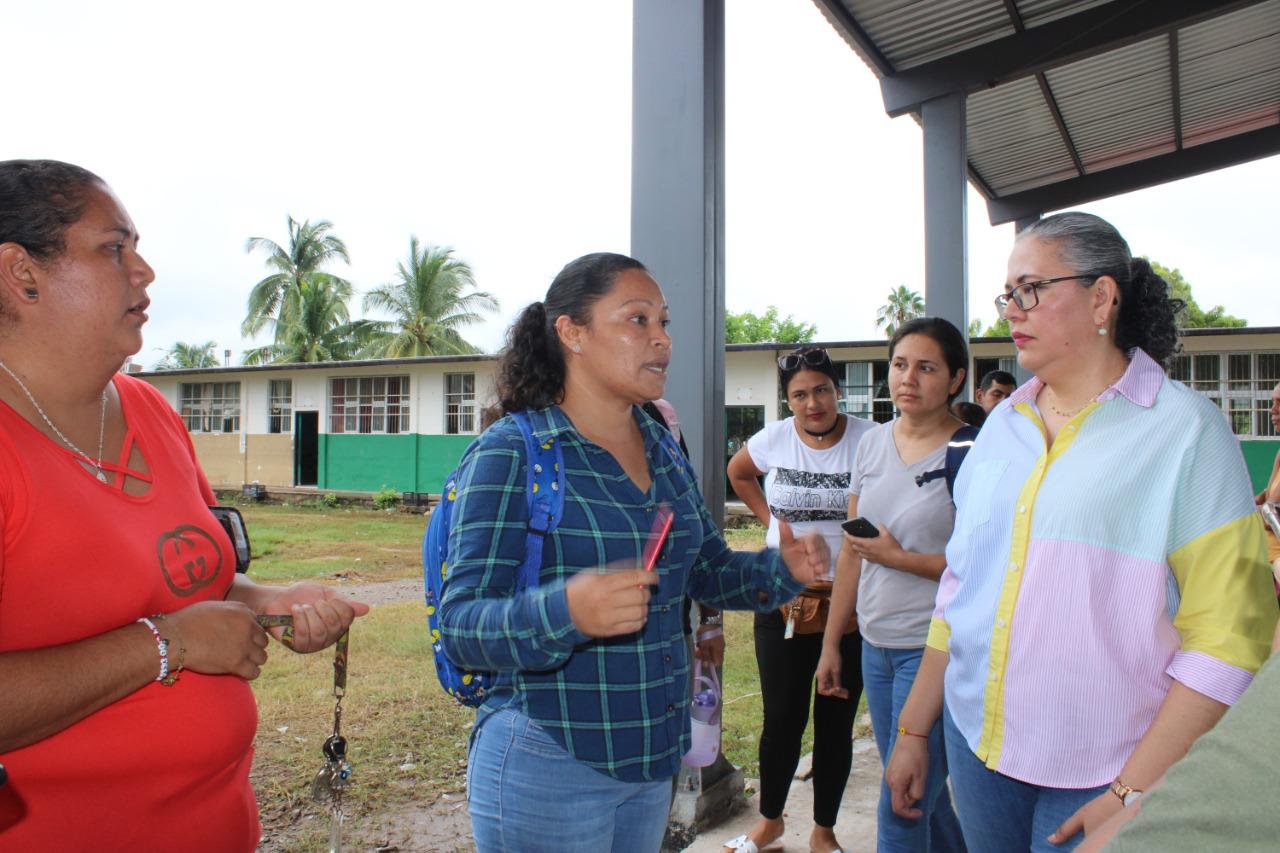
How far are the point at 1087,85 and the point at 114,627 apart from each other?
9.28m

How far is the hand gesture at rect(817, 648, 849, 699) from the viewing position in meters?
3.11

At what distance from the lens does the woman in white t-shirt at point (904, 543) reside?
106 inches

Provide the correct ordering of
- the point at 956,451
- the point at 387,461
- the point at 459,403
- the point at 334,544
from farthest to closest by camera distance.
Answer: the point at 387,461 → the point at 459,403 → the point at 334,544 → the point at 956,451

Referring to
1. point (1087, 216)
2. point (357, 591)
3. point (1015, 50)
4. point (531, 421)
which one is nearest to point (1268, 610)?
point (1087, 216)

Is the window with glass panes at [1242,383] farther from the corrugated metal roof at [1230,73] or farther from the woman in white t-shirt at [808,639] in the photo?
the woman in white t-shirt at [808,639]

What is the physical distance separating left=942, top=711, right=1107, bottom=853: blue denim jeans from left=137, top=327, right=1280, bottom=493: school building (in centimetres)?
1506

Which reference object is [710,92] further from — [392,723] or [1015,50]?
[1015,50]

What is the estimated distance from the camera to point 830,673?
312cm

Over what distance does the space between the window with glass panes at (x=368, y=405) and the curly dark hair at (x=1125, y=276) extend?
21.5 m

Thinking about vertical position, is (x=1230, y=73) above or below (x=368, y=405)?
above

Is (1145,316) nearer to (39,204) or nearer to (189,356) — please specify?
(39,204)

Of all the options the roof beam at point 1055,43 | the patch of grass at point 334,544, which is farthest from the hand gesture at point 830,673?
the patch of grass at point 334,544

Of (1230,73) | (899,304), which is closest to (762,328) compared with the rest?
(899,304)

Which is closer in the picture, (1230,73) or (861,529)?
(861,529)
